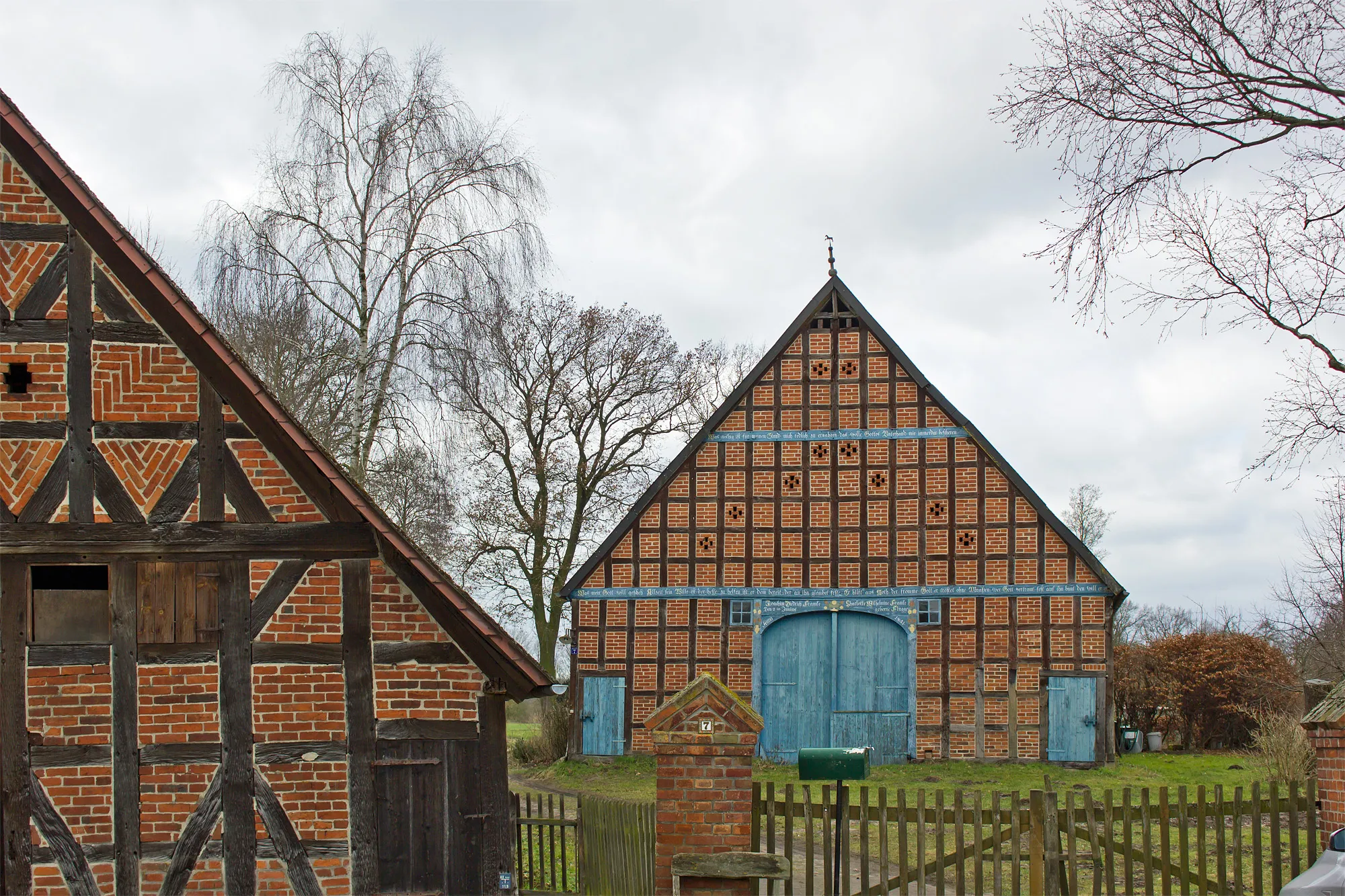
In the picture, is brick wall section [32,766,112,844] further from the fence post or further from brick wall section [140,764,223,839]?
the fence post

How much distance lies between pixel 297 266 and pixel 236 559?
9.96m

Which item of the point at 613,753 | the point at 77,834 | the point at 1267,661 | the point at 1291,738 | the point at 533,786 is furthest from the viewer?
the point at 1267,661

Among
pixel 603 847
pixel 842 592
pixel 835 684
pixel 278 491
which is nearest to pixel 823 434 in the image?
pixel 842 592

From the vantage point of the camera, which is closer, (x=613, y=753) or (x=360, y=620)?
(x=360, y=620)

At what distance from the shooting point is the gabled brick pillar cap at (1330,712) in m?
8.64

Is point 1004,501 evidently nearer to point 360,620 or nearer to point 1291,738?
point 1291,738

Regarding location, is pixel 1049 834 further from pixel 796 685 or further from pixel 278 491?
pixel 796 685

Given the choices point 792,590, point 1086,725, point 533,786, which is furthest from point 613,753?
point 1086,725

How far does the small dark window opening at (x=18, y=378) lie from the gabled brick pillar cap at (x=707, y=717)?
4940 mm

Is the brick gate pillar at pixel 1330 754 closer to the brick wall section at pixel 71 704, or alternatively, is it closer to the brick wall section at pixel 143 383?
the brick wall section at pixel 143 383

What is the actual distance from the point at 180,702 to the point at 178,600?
716mm

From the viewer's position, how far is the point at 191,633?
8680mm

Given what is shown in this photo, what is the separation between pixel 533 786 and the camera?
19.2 metres

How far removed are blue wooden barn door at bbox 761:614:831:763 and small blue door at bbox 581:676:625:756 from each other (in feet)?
7.85
